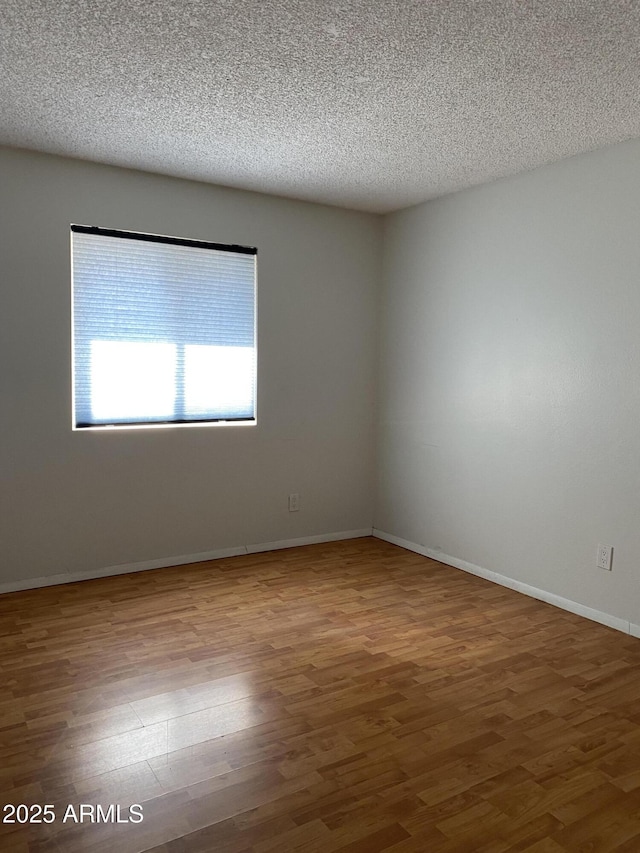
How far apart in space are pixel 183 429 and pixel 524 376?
2.27 metres

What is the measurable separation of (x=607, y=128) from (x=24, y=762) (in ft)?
12.2

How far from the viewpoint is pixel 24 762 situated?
7.39 ft

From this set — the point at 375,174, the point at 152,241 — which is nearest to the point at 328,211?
the point at 375,174

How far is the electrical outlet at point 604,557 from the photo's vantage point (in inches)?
143

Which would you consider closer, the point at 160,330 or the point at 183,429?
the point at 160,330

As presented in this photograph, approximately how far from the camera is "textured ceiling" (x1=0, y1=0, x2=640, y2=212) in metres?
2.27

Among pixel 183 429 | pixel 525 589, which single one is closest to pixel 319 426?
pixel 183 429

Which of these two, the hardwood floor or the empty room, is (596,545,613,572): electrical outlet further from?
the hardwood floor

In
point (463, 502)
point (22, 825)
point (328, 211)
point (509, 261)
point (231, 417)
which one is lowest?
point (22, 825)

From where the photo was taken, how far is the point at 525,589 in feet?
13.5

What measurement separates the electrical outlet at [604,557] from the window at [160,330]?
2488 mm

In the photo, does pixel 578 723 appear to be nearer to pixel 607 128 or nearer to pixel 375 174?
pixel 607 128

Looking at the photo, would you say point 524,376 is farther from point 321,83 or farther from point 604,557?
point 321,83

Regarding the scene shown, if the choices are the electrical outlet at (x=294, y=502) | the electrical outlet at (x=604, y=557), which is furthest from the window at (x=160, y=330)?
the electrical outlet at (x=604, y=557)
